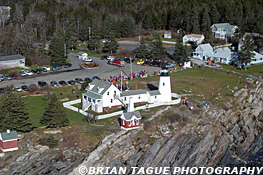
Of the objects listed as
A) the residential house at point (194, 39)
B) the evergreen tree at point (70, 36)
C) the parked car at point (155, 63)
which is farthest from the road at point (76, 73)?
the residential house at point (194, 39)

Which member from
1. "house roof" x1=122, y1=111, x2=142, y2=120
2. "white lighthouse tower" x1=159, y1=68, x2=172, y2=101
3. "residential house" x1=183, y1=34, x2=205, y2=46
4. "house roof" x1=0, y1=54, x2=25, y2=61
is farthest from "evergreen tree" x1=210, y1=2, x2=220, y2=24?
"house roof" x1=122, y1=111, x2=142, y2=120

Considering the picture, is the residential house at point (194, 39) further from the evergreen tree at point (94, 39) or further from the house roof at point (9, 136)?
the house roof at point (9, 136)

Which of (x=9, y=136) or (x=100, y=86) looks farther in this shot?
(x=100, y=86)

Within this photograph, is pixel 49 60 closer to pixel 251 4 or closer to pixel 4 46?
pixel 4 46

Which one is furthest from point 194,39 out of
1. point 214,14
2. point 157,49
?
point 157,49

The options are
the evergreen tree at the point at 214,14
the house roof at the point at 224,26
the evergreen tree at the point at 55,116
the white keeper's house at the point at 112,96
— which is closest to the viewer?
the evergreen tree at the point at 55,116

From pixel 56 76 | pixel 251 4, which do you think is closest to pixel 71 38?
pixel 56 76

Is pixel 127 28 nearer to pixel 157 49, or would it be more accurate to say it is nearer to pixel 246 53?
pixel 157 49
